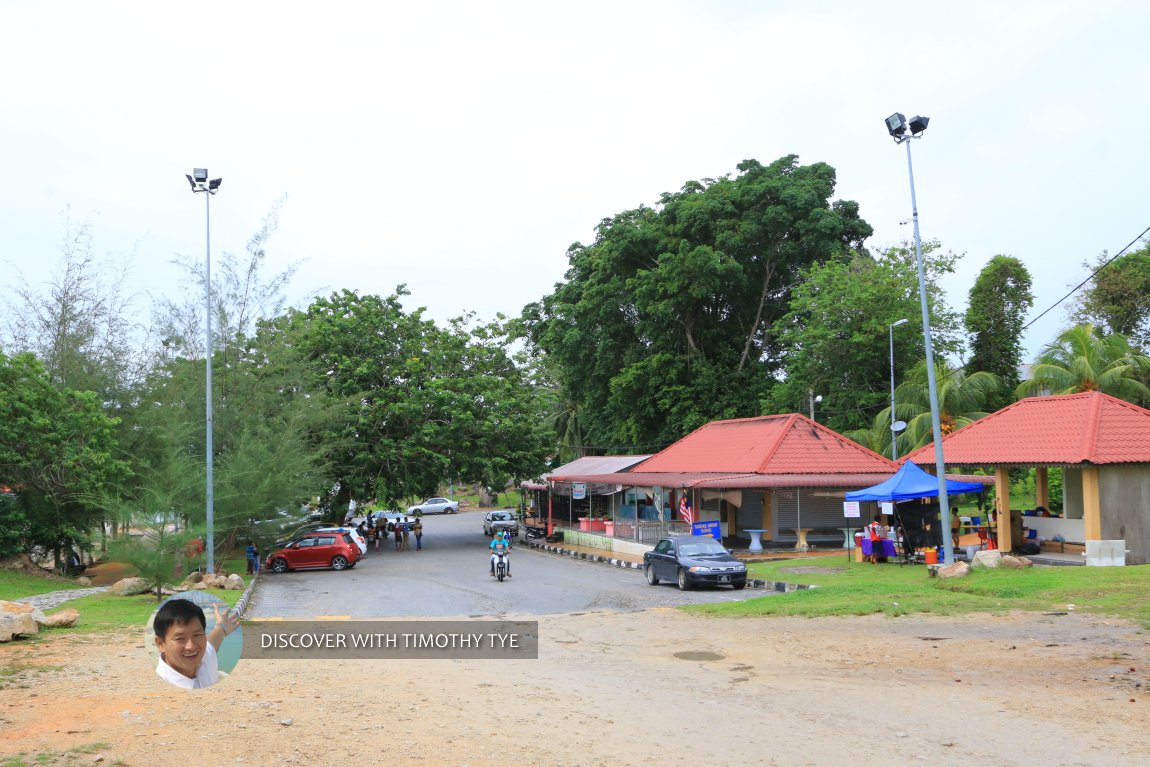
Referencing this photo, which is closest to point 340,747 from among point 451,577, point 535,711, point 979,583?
point 535,711

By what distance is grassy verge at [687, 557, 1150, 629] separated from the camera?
15.5m

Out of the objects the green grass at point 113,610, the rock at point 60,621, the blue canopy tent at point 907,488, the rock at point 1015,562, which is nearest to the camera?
the rock at point 60,621

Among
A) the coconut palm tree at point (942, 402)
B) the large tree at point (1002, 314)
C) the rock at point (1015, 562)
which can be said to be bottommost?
the rock at point (1015, 562)

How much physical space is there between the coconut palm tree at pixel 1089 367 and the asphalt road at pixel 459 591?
17253 mm

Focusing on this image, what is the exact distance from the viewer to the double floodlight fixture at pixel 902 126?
65.6ft

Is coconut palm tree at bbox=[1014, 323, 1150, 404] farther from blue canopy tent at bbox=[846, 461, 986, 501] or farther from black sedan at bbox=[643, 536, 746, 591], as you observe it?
black sedan at bbox=[643, 536, 746, 591]

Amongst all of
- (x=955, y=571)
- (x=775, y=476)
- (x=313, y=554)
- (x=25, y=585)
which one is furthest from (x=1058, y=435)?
(x=25, y=585)

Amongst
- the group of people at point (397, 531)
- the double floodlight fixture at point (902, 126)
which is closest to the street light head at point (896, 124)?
the double floodlight fixture at point (902, 126)

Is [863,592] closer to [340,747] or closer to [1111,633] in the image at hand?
[1111,633]

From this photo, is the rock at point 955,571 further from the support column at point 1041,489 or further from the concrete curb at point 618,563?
the support column at point 1041,489

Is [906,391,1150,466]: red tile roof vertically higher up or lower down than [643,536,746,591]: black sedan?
higher up

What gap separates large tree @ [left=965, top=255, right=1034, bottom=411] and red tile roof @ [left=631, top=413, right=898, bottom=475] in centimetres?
1179

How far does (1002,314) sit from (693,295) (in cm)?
1391

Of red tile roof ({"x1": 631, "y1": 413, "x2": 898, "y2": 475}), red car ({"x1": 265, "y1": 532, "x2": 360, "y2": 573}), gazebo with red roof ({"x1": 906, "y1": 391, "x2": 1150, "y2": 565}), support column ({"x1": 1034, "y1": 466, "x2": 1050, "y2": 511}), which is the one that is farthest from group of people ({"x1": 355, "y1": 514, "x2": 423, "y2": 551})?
support column ({"x1": 1034, "y1": 466, "x2": 1050, "y2": 511})
